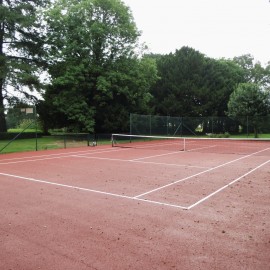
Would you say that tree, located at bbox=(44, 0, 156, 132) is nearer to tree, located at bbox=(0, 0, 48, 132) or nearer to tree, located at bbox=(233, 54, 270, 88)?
tree, located at bbox=(0, 0, 48, 132)

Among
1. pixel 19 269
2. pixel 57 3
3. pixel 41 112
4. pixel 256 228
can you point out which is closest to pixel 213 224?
pixel 256 228

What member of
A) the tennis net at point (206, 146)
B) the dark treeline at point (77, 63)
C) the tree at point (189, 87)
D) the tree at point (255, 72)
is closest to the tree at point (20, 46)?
the dark treeline at point (77, 63)

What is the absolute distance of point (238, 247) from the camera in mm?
4105

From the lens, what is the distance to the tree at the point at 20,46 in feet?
83.5

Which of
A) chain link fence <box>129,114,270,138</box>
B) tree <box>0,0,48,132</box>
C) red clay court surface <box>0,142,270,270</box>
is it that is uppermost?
tree <box>0,0,48,132</box>

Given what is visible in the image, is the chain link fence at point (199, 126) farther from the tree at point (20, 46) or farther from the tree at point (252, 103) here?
the tree at point (20, 46)

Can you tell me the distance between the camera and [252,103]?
28.6m

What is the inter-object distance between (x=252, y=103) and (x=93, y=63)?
15800 millimetres

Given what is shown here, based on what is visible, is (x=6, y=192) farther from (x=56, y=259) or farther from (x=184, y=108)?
(x=184, y=108)

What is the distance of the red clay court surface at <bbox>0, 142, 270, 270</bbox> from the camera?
3.79m

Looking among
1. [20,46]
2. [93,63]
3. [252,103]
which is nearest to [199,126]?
[252,103]

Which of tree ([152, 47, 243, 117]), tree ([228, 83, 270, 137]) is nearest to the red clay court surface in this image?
tree ([228, 83, 270, 137])

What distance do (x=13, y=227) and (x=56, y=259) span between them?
1.60m

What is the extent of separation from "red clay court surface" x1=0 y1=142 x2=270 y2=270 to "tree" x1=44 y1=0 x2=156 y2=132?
1828 cm
